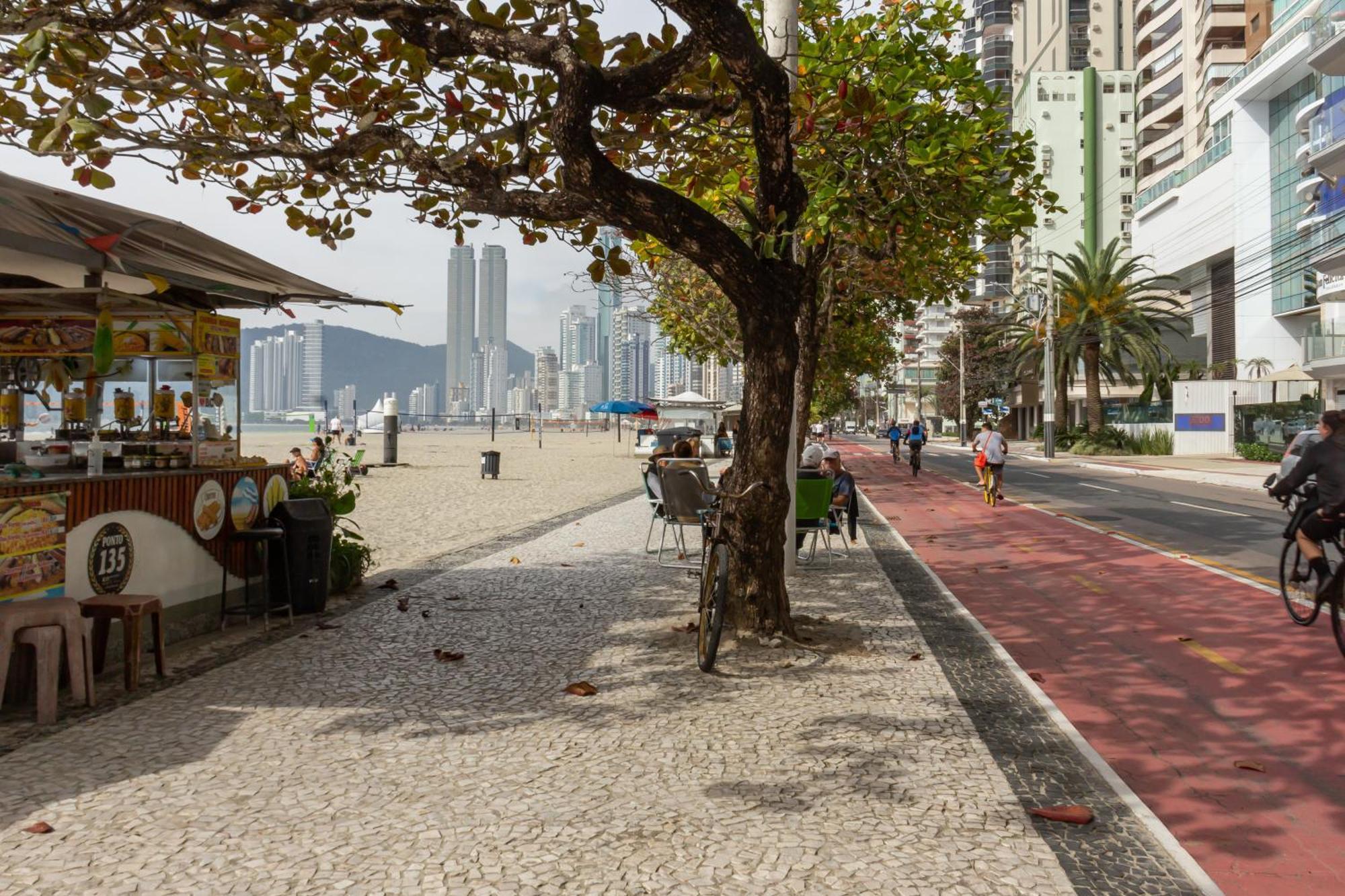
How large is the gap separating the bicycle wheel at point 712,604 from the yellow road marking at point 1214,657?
10.6 ft

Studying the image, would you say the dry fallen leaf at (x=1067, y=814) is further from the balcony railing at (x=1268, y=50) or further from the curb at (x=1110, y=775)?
the balcony railing at (x=1268, y=50)

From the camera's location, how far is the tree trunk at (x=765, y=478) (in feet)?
22.4

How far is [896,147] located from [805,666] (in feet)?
14.1

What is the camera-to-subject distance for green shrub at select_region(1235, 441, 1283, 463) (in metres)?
36.9

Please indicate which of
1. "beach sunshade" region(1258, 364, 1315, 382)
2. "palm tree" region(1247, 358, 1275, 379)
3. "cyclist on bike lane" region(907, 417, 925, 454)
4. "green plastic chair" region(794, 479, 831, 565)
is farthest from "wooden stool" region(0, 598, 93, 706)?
"palm tree" region(1247, 358, 1275, 379)

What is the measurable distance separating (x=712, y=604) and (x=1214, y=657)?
340 centimetres

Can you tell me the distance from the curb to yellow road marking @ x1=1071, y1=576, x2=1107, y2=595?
6.19 feet

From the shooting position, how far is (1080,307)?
48.8 meters

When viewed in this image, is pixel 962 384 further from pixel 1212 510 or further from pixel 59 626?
pixel 59 626

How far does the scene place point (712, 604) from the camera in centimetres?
624

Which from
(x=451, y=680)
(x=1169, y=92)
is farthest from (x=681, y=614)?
(x=1169, y=92)

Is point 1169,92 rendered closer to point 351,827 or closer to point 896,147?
point 896,147

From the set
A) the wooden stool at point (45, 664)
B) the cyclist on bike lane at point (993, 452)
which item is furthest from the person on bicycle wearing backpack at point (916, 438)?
the wooden stool at point (45, 664)

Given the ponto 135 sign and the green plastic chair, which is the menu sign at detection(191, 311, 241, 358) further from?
the ponto 135 sign
